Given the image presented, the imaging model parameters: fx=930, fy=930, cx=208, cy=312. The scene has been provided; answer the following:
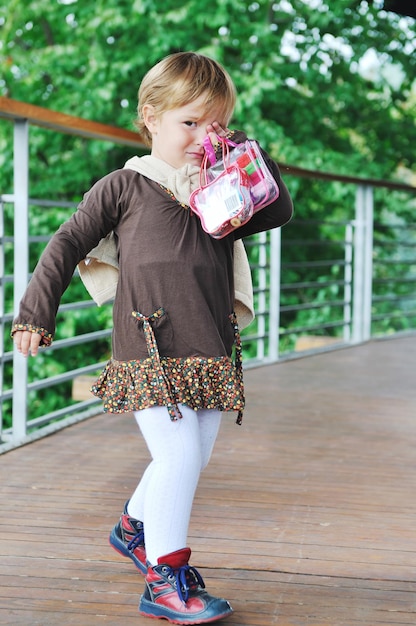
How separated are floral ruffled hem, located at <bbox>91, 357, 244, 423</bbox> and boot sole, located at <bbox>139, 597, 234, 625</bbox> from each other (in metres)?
0.38

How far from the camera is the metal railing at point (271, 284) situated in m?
3.29

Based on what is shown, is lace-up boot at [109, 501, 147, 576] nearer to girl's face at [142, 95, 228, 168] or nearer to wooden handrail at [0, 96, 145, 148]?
girl's face at [142, 95, 228, 168]

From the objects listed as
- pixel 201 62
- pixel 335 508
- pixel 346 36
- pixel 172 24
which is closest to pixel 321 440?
pixel 335 508

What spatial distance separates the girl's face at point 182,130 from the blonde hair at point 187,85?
0.04ft

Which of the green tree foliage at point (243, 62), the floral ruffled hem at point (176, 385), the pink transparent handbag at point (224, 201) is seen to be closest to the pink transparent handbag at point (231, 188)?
the pink transparent handbag at point (224, 201)

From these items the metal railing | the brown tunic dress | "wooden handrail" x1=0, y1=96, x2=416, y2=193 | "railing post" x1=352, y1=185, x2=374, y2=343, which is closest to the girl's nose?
the brown tunic dress

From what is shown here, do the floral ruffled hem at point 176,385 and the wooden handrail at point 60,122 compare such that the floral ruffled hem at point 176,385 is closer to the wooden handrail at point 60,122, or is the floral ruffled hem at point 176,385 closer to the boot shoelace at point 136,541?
the boot shoelace at point 136,541

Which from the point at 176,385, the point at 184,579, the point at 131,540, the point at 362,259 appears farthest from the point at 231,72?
the point at 184,579

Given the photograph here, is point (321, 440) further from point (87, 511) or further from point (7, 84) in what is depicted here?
point (7, 84)

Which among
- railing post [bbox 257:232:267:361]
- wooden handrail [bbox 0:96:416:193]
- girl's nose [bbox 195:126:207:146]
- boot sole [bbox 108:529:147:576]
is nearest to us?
girl's nose [bbox 195:126:207:146]

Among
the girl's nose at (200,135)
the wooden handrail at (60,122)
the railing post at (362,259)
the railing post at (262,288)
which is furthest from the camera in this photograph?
the railing post at (362,259)

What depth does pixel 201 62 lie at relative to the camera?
1.86 meters

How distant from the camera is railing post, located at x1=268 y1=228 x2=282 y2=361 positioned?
5422mm

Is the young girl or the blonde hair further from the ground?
the blonde hair
